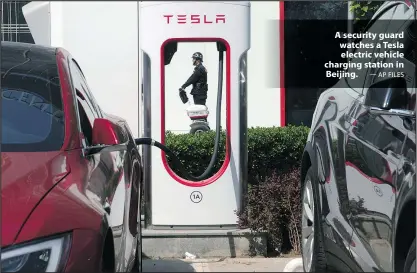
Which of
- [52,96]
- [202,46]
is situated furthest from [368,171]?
[202,46]

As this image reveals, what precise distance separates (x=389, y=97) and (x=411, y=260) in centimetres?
70

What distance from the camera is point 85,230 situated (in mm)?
2652

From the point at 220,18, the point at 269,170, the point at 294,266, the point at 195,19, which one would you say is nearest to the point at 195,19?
the point at 195,19

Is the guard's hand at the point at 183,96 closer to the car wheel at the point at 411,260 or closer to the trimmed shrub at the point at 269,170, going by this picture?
the trimmed shrub at the point at 269,170

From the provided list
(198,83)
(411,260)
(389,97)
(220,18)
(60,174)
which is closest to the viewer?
(411,260)

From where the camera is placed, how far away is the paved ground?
12.2ft

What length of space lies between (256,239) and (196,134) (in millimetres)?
824

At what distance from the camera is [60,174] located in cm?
282

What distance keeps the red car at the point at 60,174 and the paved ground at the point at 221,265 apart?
0.22 metres

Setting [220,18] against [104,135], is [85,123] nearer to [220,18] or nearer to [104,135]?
[104,135]

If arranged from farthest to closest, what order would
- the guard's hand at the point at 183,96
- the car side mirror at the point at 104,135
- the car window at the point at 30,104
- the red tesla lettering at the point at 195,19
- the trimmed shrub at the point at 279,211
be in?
the red tesla lettering at the point at 195,19, the guard's hand at the point at 183,96, the trimmed shrub at the point at 279,211, the car side mirror at the point at 104,135, the car window at the point at 30,104

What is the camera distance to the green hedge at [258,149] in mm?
4531

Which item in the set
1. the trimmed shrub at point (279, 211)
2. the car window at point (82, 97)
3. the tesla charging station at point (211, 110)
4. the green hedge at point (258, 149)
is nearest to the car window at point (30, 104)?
the car window at point (82, 97)

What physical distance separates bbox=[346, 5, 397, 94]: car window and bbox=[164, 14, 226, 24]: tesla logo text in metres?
1.58
